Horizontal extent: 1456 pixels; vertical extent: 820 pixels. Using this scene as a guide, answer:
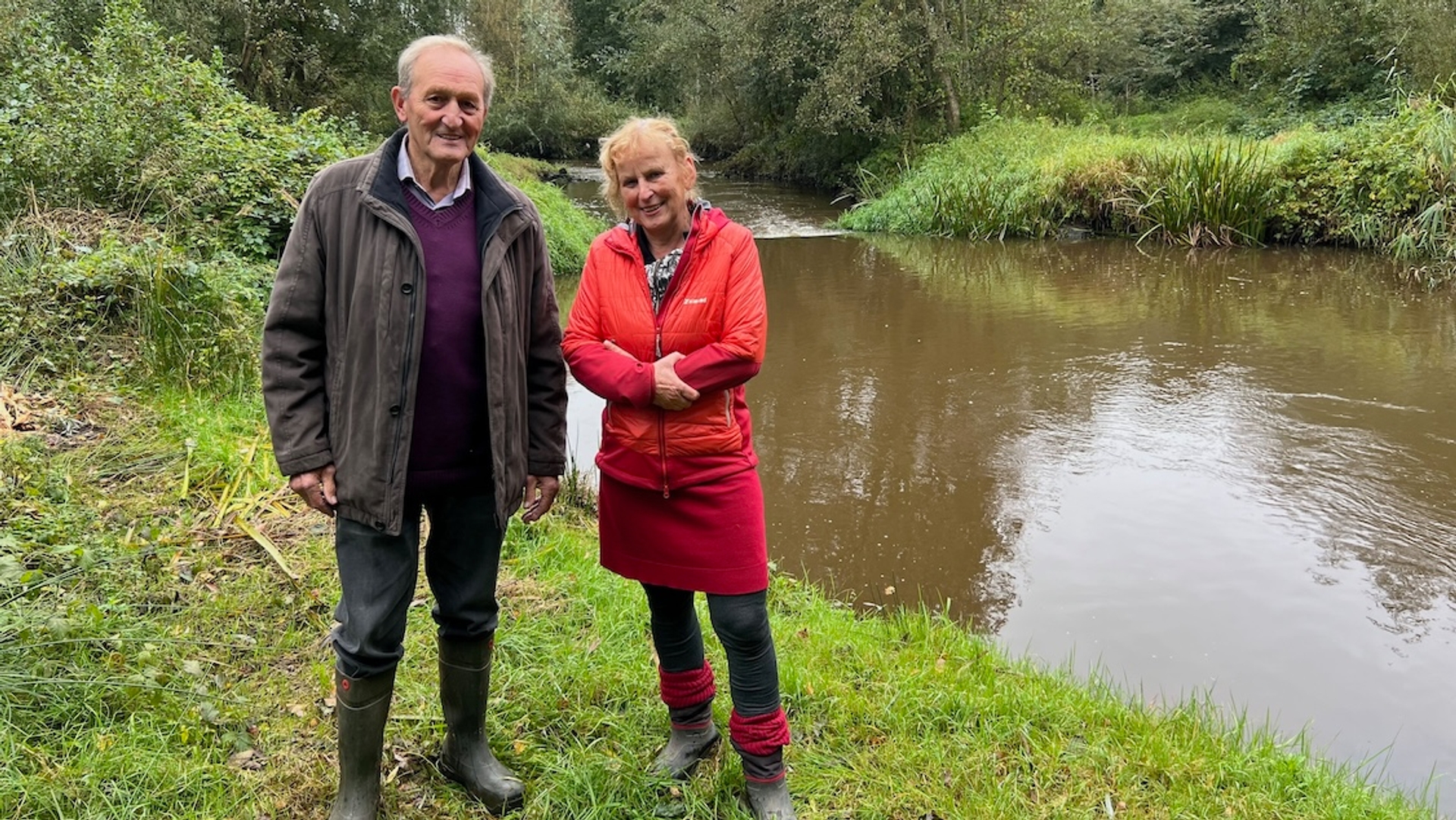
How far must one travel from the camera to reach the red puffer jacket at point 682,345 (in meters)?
2.18

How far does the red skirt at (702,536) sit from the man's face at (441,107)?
86cm

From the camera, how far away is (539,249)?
7.49 feet

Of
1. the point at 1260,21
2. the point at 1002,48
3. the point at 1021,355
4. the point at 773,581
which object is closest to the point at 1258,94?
the point at 1260,21

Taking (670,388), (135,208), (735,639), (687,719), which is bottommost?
(687,719)

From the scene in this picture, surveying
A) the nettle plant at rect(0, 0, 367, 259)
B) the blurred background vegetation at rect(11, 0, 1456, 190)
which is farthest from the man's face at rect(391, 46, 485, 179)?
the blurred background vegetation at rect(11, 0, 1456, 190)

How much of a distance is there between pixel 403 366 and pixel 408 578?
0.50 metres

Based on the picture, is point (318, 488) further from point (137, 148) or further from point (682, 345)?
point (137, 148)

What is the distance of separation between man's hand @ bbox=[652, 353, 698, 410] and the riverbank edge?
1.03 m

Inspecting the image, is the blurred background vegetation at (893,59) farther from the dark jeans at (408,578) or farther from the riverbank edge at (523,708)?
the dark jeans at (408,578)

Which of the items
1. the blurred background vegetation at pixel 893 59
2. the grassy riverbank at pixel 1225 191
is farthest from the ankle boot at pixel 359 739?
the blurred background vegetation at pixel 893 59

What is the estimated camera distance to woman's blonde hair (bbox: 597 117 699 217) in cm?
220

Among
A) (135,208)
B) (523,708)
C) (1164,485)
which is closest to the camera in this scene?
(523,708)

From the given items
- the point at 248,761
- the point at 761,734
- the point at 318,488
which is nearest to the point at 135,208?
the point at 248,761

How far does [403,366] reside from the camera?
6.55 feet
